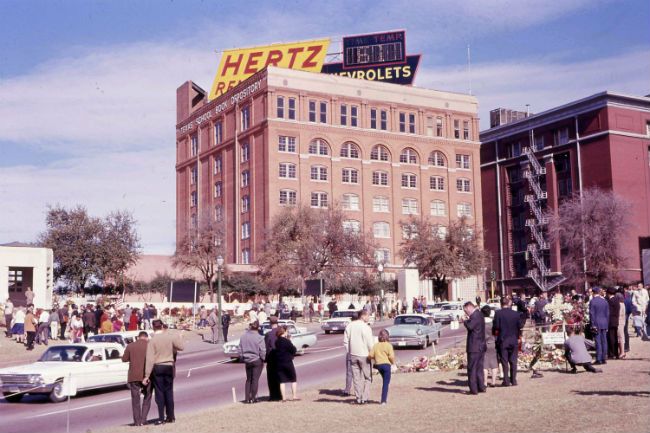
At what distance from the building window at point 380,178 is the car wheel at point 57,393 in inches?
2526

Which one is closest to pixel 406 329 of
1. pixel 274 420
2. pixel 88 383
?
pixel 88 383

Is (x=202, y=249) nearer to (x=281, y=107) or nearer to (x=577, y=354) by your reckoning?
(x=281, y=107)

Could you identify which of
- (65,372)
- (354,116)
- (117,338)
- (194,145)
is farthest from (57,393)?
(194,145)

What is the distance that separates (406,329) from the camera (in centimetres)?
2981

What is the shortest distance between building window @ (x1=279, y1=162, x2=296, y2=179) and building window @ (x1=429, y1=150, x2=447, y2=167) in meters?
16.1

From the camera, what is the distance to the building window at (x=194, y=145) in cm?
8975

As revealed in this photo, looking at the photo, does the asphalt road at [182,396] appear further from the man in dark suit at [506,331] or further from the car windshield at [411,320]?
the man in dark suit at [506,331]

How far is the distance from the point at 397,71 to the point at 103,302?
44.9 m

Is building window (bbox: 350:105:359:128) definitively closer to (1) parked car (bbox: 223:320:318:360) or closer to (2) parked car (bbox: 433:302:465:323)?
(2) parked car (bbox: 433:302:465:323)

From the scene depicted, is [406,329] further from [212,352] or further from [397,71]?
[397,71]

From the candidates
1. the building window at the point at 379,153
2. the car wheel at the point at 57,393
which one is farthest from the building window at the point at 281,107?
the car wheel at the point at 57,393

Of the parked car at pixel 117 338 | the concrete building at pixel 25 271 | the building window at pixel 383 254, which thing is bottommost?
the parked car at pixel 117 338

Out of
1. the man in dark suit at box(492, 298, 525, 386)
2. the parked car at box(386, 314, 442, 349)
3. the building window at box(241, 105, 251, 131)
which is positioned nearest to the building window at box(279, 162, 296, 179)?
the building window at box(241, 105, 251, 131)

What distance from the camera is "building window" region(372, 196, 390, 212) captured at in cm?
8112
